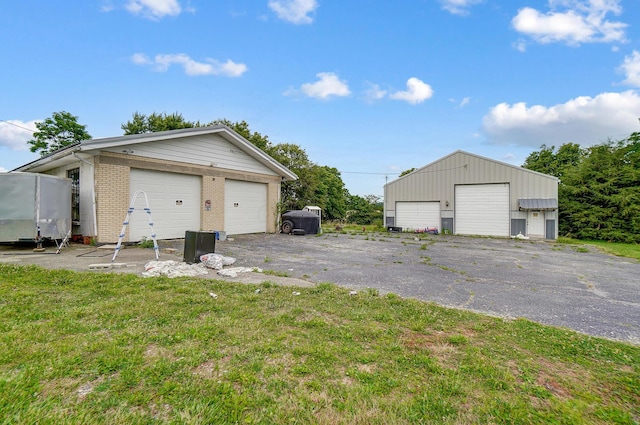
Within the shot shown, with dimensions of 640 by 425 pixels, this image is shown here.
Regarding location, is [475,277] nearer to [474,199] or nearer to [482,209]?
[482,209]

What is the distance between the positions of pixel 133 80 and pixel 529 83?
1665 centimetres

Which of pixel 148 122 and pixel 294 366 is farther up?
pixel 148 122

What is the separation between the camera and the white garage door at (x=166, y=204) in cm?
984

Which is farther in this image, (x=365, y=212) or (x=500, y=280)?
(x=365, y=212)

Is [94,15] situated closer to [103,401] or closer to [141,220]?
[141,220]

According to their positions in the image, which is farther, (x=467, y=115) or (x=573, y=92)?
(x=467, y=115)

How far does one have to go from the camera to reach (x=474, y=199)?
16719mm

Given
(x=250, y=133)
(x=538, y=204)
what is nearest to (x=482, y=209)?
(x=538, y=204)

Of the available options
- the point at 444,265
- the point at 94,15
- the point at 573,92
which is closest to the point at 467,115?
the point at 573,92

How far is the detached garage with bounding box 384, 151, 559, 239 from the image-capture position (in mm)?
15117

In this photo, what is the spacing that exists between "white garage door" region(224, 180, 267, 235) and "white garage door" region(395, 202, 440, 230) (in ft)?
30.5

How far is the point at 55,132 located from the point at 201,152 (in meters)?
24.8

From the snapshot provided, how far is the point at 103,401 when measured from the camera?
1820 mm

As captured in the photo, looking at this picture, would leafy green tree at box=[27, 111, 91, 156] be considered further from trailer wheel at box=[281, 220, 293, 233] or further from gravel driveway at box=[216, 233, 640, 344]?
gravel driveway at box=[216, 233, 640, 344]
